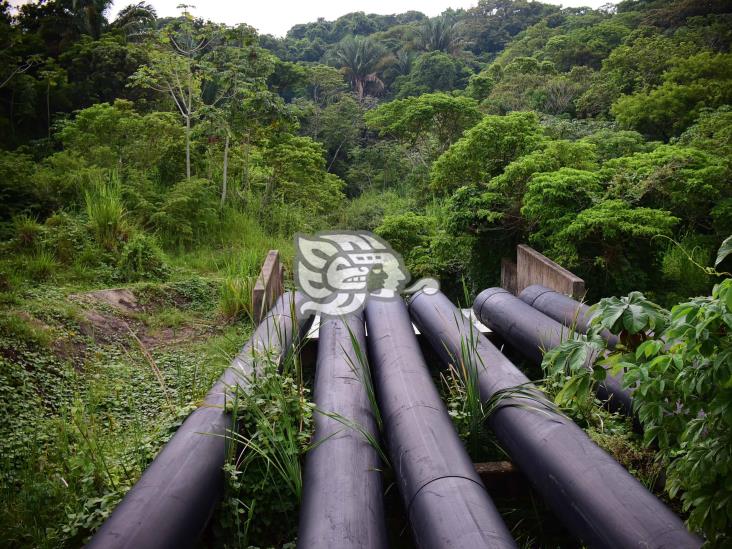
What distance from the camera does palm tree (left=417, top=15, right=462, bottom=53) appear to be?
25922mm

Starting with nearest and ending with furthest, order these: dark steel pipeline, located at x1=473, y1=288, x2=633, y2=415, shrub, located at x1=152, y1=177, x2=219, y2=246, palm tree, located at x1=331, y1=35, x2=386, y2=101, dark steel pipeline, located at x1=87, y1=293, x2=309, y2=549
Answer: dark steel pipeline, located at x1=87, y1=293, x2=309, y2=549, dark steel pipeline, located at x1=473, y1=288, x2=633, y2=415, shrub, located at x1=152, y1=177, x2=219, y2=246, palm tree, located at x1=331, y1=35, x2=386, y2=101

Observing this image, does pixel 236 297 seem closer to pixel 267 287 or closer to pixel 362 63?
pixel 267 287

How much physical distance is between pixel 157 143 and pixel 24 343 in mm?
5895

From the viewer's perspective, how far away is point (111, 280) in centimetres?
582

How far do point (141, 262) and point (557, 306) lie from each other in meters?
4.65

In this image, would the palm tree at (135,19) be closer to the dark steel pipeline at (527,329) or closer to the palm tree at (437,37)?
the dark steel pipeline at (527,329)

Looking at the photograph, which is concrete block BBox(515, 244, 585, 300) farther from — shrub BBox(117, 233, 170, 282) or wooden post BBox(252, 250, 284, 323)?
shrub BBox(117, 233, 170, 282)

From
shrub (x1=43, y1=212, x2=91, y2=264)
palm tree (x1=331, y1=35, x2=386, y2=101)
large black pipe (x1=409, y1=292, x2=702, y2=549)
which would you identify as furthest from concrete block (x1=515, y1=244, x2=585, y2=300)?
palm tree (x1=331, y1=35, x2=386, y2=101)

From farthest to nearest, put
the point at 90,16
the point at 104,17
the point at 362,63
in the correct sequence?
the point at 362,63
the point at 104,17
the point at 90,16

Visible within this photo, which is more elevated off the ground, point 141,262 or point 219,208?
point 219,208

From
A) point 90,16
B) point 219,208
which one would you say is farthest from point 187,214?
point 90,16

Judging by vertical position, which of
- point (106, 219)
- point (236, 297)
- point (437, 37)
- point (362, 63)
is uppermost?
point (437, 37)

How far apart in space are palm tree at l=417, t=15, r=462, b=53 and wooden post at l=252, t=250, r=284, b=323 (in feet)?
77.1

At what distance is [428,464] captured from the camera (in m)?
2.11
